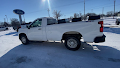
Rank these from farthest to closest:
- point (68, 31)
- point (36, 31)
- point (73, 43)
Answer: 1. point (36, 31)
2. point (73, 43)
3. point (68, 31)

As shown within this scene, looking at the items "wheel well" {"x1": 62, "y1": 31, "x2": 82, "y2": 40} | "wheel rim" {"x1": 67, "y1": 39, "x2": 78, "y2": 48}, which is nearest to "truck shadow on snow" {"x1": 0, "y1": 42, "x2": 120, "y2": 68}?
"wheel rim" {"x1": 67, "y1": 39, "x2": 78, "y2": 48}

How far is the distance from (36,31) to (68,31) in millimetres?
2280

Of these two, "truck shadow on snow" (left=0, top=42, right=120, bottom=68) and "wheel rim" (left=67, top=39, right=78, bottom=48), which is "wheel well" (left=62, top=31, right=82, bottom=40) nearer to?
"wheel rim" (left=67, top=39, right=78, bottom=48)

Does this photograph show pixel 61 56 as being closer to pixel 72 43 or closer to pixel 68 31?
pixel 72 43

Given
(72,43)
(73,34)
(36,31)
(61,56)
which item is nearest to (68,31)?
(73,34)

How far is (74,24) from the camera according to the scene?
3.34 metres

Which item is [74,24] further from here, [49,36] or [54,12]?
[54,12]

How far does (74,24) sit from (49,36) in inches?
68.7

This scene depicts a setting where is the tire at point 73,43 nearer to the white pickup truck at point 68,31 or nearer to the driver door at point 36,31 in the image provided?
the white pickup truck at point 68,31

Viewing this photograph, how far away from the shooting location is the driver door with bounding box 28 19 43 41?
169 inches

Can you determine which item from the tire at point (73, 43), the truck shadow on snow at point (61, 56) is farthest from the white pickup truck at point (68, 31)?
the truck shadow on snow at point (61, 56)

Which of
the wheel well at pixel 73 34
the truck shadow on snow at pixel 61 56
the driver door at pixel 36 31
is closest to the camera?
the truck shadow on snow at pixel 61 56

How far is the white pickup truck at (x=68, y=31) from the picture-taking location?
9.96 ft

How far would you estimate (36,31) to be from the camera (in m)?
4.40
